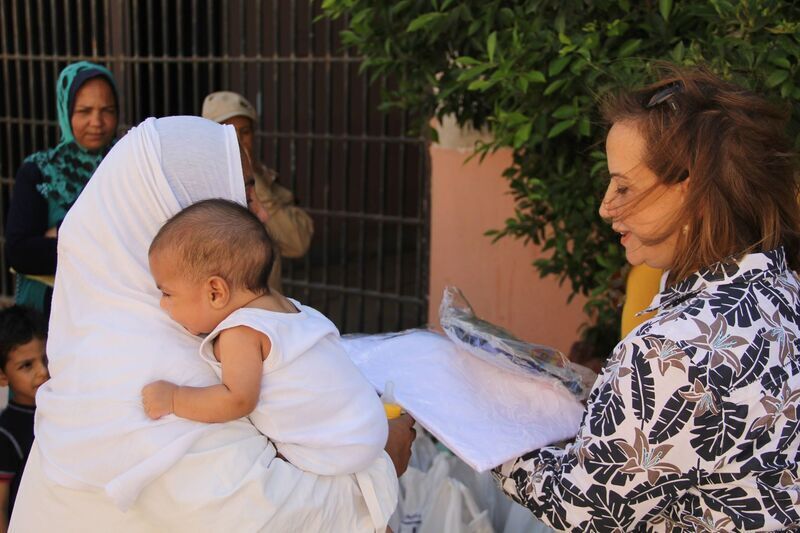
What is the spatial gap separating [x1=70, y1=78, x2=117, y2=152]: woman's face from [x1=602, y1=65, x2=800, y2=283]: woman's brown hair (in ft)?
7.78

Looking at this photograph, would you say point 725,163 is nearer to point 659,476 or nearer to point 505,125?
point 659,476

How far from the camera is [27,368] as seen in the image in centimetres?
270

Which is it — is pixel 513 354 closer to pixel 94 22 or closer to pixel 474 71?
pixel 474 71

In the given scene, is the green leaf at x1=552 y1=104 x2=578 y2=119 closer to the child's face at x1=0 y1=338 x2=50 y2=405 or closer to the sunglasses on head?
the sunglasses on head

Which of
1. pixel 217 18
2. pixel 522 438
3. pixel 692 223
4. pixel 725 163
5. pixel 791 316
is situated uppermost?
pixel 217 18

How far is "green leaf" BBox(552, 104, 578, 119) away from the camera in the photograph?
8.54 ft

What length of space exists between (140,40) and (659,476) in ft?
18.0

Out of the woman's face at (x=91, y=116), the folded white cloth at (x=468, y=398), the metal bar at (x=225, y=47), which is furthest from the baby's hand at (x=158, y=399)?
Answer: the metal bar at (x=225, y=47)

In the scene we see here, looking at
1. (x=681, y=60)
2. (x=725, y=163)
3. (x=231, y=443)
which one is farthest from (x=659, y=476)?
(x=681, y=60)

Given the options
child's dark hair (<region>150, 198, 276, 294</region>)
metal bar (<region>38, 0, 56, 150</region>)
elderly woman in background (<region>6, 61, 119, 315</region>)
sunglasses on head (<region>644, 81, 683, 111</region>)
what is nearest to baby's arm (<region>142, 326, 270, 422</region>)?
child's dark hair (<region>150, 198, 276, 294</region>)

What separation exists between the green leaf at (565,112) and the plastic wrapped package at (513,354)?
2.70 feet

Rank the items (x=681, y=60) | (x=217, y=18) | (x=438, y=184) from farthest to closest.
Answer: (x=217, y=18)
(x=438, y=184)
(x=681, y=60)

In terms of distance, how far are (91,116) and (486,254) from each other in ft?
7.35

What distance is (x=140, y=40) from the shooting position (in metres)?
6.13
